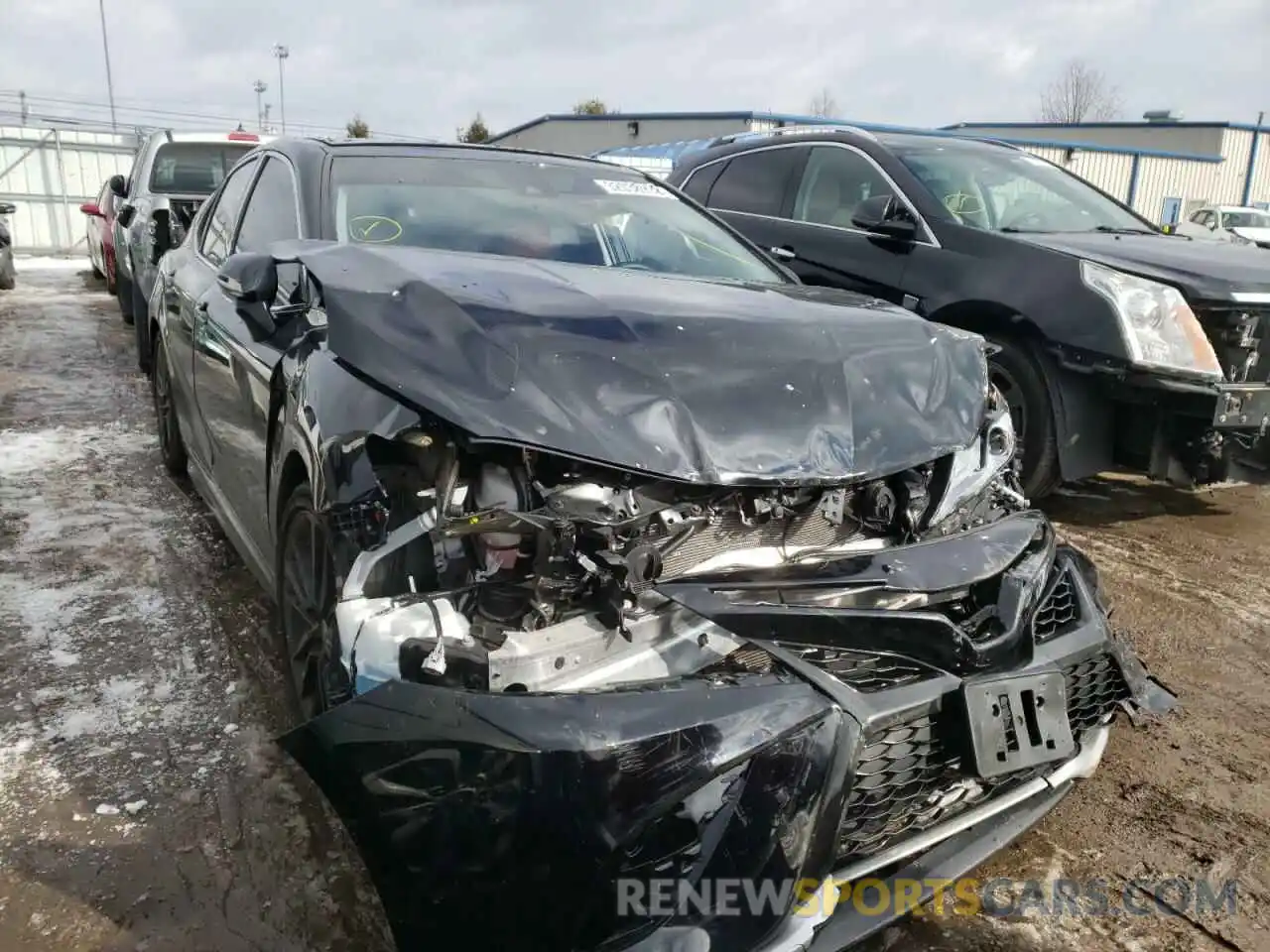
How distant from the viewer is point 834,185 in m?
5.61

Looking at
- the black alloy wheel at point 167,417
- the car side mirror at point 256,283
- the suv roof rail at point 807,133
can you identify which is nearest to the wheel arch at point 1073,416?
the suv roof rail at point 807,133

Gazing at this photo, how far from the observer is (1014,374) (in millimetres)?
4551

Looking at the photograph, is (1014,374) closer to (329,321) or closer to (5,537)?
(329,321)

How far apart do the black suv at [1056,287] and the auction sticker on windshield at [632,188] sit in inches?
50.1

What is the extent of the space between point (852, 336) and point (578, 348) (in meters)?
0.75

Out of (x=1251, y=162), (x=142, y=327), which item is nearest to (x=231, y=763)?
(x=142, y=327)

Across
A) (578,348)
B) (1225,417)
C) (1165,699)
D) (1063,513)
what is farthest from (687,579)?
(1063,513)

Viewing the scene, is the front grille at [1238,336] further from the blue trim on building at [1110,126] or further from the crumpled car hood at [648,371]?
the blue trim on building at [1110,126]

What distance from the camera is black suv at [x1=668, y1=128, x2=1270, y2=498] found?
4.09m

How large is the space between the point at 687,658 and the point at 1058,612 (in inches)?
38.8

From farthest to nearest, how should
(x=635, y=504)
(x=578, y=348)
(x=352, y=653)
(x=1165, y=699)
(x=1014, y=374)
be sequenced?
1. (x=1014, y=374)
2. (x=1165, y=699)
3. (x=578, y=348)
4. (x=635, y=504)
5. (x=352, y=653)

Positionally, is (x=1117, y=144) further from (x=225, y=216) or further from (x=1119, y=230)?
(x=225, y=216)

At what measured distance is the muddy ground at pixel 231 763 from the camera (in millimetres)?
2080

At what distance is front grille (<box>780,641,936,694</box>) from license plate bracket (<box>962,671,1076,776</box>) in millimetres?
115
